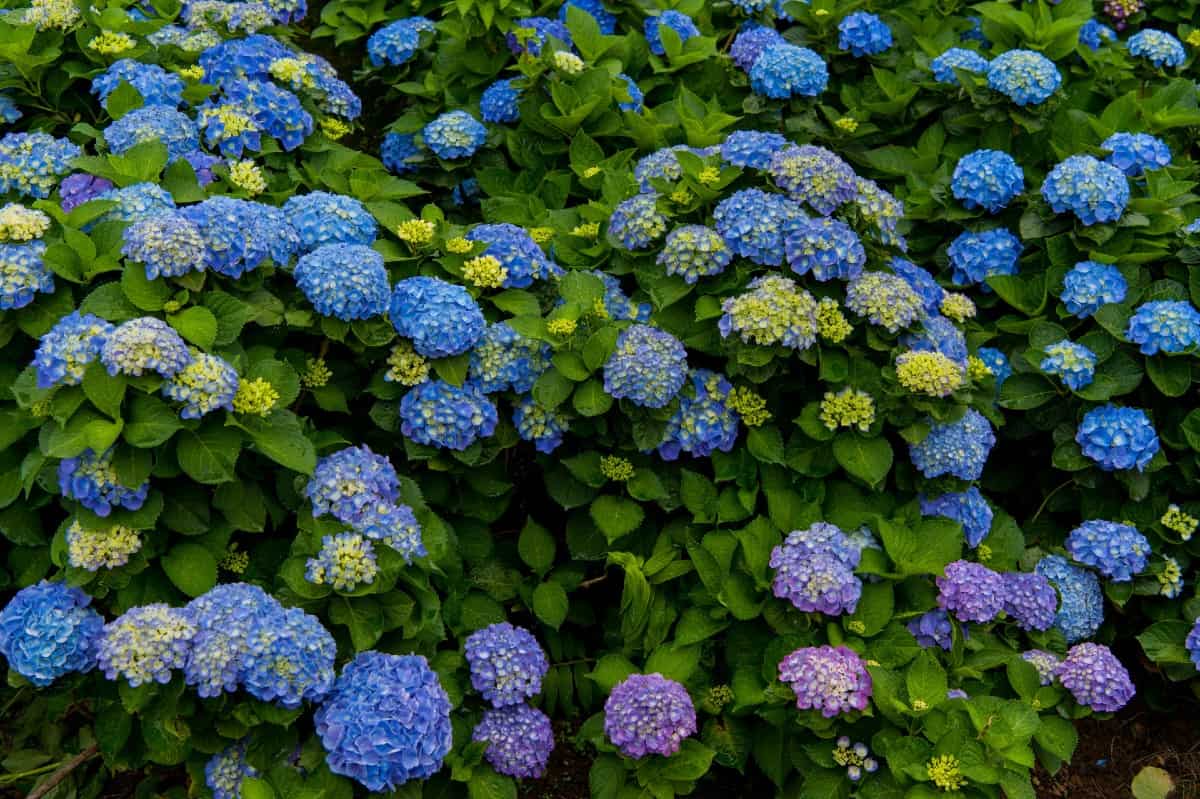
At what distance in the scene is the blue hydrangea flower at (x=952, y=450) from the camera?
3.22 meters

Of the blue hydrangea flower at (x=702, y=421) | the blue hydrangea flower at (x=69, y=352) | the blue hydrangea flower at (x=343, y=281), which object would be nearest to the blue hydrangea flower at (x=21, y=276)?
the blue hydrangea flower at (x=69, y=352)

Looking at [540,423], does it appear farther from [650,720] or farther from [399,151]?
[399,151]

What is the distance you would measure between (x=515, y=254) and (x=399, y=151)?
1.23 m

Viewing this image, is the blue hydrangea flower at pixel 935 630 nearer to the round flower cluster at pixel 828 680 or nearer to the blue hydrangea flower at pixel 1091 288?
the round flower cluster at pixel 828 680

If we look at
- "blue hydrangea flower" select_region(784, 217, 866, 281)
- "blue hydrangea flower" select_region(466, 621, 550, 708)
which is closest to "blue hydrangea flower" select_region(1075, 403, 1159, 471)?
"blue hydrangea flower" select_region(784, 217, 866, 281)

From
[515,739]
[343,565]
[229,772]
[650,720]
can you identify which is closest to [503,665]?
[515,739]

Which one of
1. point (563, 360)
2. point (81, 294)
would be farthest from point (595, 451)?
point (81, 294)

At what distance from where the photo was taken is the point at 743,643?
3.16 metres

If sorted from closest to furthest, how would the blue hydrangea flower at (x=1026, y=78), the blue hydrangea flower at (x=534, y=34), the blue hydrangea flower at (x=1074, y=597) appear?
the blue hydrangea flower at (x=1074, y=597), the blue hydrangea flower at (x=1026, y=78), the blue hydrangea flower at (x=534, y=34)

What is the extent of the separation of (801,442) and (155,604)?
5.58 ft

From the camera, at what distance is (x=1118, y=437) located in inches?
135

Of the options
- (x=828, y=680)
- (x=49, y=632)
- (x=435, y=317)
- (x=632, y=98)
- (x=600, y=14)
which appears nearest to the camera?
(x=49, y=632)

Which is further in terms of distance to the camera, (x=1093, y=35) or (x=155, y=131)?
(x=1093, y=35)

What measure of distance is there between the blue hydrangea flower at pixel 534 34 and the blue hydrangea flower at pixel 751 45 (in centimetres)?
61
